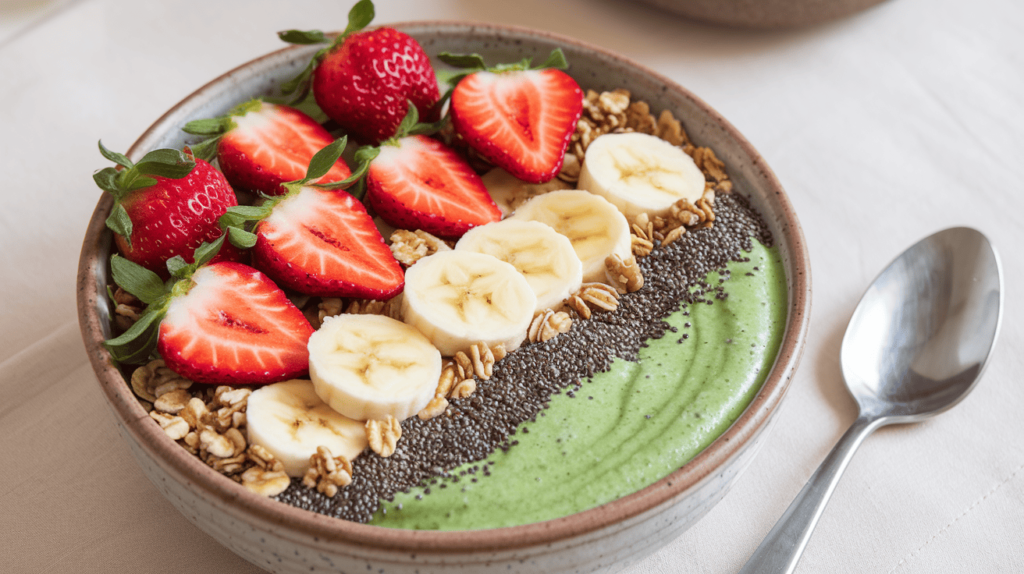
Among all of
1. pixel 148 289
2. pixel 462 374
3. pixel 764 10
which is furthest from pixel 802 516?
pixel 764 10

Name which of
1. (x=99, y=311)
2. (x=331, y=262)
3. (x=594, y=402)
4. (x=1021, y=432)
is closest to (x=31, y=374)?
(x=99, y=311)

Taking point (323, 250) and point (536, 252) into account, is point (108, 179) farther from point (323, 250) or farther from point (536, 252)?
point (536, 252)

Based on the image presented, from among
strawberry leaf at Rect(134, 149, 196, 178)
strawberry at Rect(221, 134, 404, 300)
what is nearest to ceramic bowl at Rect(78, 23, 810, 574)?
strawberry leaf at Rect(134, 149, 196, 178)

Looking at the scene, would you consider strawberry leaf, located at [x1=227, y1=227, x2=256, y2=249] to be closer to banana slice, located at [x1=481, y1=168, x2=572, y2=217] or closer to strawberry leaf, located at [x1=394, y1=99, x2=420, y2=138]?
strawberry leaf, located at [x1=394, y1=99, x2=420, y2=138]

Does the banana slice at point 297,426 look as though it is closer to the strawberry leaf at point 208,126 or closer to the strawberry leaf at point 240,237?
the strawberry leaf at point 240,237

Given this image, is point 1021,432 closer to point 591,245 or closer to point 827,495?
point 827,495
